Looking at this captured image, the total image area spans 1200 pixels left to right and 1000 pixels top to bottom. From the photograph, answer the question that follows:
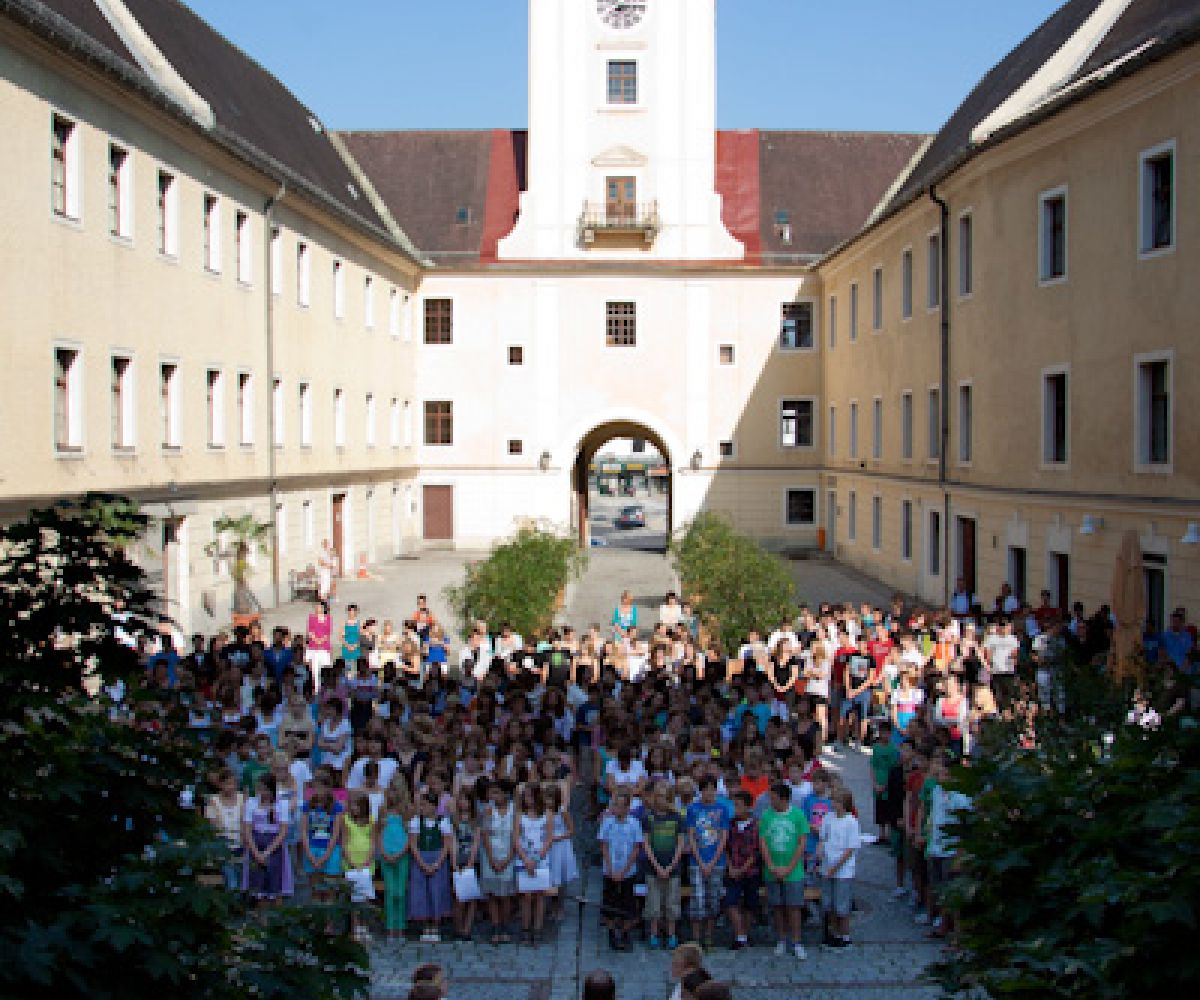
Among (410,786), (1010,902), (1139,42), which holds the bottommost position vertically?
(410,786)

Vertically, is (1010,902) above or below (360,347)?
below

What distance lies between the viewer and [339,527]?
37844 mm

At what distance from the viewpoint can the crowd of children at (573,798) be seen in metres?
11.0

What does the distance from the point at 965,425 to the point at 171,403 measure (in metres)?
16.9

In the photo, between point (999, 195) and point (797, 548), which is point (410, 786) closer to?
point (999, 195)

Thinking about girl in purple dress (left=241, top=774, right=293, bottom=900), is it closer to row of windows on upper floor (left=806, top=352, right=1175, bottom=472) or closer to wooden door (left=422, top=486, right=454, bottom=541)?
row of windows on upper floor (left=806, top=352, right=1175, bottom=472)

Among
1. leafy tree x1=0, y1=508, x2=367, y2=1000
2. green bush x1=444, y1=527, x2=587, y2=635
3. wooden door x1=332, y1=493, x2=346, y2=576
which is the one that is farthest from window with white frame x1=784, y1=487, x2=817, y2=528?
leafy tree x1=0, y1=508, x2=367, y2=1000

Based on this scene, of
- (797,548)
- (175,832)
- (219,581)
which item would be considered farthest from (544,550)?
(797,548)

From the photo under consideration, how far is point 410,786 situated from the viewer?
40.8ft

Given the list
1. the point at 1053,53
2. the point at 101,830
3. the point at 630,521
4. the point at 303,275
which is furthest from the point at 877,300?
the point at 630,521

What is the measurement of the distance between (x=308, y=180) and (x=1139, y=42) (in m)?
21.8

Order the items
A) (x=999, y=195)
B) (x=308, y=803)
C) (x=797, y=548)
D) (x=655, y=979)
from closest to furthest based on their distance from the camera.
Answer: (x=655, y=979)
(x=308, y=803)
(x=999, y=195)
(x=797, y=548)

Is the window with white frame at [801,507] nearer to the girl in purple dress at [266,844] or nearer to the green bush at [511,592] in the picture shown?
the green bush at [511,592]

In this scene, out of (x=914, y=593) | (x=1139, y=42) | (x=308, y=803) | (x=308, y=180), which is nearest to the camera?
(x=308, y=803)
